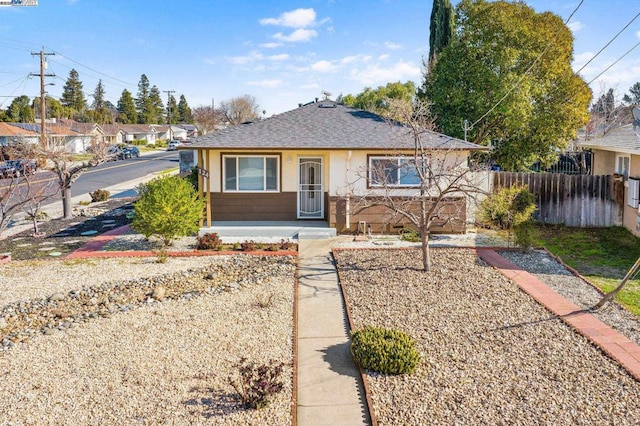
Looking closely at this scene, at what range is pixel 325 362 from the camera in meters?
7.05

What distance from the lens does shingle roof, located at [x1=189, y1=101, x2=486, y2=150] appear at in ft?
50.2

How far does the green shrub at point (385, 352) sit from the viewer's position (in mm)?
6578

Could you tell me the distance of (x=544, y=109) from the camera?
22891 mm

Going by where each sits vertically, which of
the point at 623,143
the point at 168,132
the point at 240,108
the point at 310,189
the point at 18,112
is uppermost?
the point at 240,108

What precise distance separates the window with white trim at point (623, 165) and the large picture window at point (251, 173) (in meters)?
11.5

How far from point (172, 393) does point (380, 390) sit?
8.38 feet

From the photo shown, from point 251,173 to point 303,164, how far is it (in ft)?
5.74

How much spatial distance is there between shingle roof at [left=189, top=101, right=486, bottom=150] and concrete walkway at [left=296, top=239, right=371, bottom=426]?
5458 millimetres

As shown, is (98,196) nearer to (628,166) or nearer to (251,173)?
(251,173)

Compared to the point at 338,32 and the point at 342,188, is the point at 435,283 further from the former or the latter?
the point at 338,32

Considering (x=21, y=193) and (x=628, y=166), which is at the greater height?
(x=628, y=166)

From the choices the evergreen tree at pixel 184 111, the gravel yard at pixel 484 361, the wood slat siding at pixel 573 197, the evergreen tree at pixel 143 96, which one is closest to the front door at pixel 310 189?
the gravel yard at pixel 484 361

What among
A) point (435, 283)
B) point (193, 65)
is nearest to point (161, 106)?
point (193, 65)

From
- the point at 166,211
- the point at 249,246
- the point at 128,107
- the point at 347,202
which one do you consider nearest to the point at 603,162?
the point at 347,202
